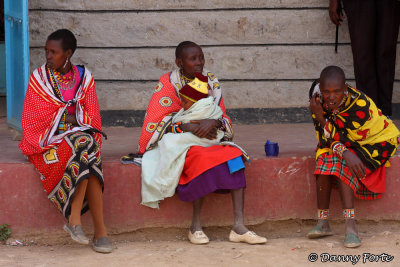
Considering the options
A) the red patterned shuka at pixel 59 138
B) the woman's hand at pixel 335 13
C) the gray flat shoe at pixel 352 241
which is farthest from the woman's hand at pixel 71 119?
the woman's hand at pixel 335 13

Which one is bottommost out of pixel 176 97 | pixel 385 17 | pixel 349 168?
pixel 349 168

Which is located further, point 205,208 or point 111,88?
point 111,88

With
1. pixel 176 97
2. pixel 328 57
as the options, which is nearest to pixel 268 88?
pixel 328 57

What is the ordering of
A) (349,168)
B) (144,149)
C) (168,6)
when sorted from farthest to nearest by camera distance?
(168,6), (144,149), (349,168)

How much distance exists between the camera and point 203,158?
4.78 metres

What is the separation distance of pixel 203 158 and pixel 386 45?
234cm

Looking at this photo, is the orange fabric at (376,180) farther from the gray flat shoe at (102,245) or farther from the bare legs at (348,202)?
the gray flat shoe at (102,245)

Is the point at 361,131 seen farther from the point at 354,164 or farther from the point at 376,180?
the point at 376,180

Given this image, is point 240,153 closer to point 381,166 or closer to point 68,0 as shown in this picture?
point 381,166

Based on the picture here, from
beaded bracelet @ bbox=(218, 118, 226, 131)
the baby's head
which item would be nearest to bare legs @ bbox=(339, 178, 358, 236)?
beaded bracelet @ bbox=(218, 118, 226, 131)

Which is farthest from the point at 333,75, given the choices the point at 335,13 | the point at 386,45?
the point at 335,13

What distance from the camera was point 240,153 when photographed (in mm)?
4844

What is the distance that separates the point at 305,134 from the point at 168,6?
164 centimetres

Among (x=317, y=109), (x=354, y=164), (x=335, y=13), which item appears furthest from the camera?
(x=335, y=13)
